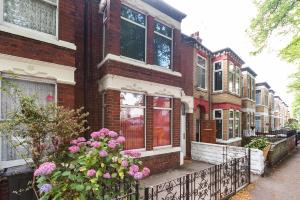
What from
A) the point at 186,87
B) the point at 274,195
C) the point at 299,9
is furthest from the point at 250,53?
the point at 274,195

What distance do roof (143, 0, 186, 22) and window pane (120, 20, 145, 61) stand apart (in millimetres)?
1166

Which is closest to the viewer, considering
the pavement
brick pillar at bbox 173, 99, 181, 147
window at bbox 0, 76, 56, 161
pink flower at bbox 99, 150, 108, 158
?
pink flower at bbox 99, 150, 108, 158

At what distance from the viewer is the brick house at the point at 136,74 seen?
6969mm

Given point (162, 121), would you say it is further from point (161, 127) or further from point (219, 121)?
point (219, 121)

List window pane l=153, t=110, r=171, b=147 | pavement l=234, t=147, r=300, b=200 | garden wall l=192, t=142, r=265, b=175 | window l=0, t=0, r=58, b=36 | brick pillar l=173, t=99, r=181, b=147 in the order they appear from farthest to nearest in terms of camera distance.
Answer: brick pillar l=173, t=99, r=181, b=147
garden wall l=192, t=142, r=265, b=175
window pane l=153, t=110, r=171, b=147
pavement l=234, t=147, r=300, b=200
window l=0, t=0, r=58, b=36

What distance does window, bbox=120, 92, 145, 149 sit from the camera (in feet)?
24.0

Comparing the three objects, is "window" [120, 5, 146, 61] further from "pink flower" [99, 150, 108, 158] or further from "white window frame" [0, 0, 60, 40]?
"pink flower" [99, 150, 108, 158]

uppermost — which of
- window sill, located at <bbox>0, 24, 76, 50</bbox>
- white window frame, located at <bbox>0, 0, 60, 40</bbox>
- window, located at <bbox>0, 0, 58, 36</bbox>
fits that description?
window, located at <bbox>0, 0, 58, 36</bbox>

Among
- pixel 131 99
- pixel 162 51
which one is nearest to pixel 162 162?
pixel 131 99

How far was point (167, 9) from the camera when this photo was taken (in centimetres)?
873

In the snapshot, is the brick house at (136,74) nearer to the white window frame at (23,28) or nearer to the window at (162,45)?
the window at (162,45)

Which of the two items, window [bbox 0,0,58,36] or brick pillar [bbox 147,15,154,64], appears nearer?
window [bbox 0,0,58,36]

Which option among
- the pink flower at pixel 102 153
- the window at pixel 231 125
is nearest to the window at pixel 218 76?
the window at pixel 231 125

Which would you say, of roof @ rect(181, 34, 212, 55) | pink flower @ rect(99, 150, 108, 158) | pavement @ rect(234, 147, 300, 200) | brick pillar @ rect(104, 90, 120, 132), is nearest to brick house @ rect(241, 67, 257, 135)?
roof @ rect(181, 34, 212, 55)
